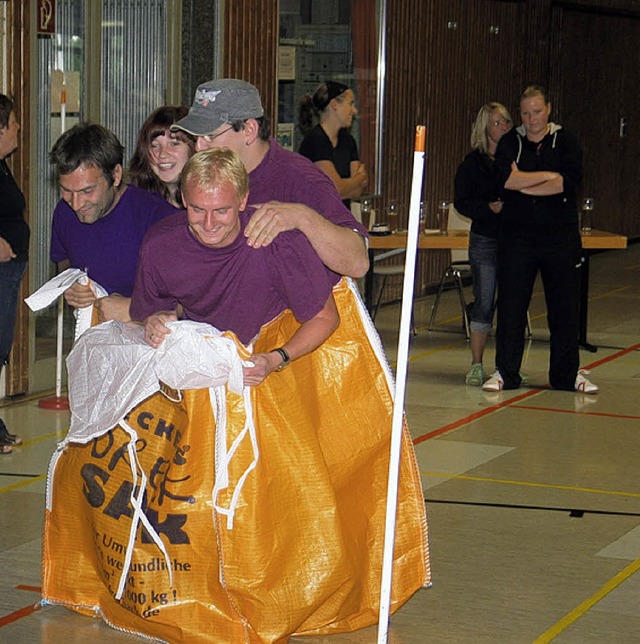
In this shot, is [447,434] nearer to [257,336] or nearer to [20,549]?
[20,549]

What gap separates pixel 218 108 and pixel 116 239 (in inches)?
28.5

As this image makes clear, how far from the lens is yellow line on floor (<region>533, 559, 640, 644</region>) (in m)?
4.57

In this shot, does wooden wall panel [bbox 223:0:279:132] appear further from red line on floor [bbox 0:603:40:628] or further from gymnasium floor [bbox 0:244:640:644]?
red line on floor [bbox 0:603:40:628]

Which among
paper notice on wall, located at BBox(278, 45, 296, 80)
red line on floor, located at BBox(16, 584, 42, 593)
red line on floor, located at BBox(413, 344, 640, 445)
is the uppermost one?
paper notice on wall, located at BBox(278, 45, 296, 80)

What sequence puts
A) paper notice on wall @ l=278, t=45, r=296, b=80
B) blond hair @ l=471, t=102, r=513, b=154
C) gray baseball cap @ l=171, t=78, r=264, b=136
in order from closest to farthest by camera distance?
gray baseball cap @ l=171, t=78, r=264, b=136 < blond hair @ l=471, t=102, r=513, b=154 < paper notice on wall @ l=278, t=45, r=296, b=80

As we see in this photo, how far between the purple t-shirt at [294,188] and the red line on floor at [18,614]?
1615 millimetres

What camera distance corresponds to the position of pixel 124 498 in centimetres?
438

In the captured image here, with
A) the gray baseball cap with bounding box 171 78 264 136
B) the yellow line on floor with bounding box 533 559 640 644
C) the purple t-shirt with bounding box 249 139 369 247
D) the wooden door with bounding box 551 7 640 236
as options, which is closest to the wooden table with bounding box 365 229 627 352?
the yellow line on floor with bounding box 533 559 640 644

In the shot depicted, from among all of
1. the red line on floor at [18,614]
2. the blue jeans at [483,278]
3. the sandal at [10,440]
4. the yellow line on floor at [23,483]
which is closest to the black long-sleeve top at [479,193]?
the blue jeans at [483,278]

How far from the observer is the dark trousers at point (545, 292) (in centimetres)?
852

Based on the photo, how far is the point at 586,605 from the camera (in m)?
4.87

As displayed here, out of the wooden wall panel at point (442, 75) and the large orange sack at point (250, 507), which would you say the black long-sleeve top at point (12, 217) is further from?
the wooden wall panel at point (442, 75)

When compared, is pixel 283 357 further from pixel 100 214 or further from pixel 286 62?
pixel 286 62

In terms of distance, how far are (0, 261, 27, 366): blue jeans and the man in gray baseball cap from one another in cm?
265
